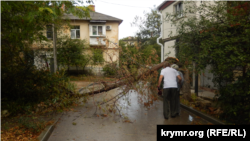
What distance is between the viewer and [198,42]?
7.11 m

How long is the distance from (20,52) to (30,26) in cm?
253

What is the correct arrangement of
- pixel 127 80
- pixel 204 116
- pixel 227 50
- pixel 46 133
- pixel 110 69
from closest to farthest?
pixel 46 133 < pixel 227 50 < pixel 204 116 < pixel 127 80 < pixel 110 69

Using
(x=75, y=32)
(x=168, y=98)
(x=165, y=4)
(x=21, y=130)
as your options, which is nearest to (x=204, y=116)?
(x=168, y=98)

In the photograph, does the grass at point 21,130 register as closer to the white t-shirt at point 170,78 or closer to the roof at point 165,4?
the white t-shirt at point 170,78

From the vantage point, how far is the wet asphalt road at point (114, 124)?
5573mm

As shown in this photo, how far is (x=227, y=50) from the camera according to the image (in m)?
5.70

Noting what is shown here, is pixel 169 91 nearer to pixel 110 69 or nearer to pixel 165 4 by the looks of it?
pixel 110 69

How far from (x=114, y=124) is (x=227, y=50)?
3.70 meters

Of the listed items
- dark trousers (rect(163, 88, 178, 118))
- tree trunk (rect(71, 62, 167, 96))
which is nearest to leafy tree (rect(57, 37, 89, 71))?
tree trunk (rect(71, 62, 167, 96))

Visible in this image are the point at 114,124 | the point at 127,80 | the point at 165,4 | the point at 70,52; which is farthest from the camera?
the point at 70,52

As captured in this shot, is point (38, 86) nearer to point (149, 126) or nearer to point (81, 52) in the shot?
point (149, 126)

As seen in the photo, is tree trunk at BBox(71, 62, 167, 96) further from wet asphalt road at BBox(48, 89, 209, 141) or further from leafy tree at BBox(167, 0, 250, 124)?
leafy tree at BBox(167, 0, 250, 124)

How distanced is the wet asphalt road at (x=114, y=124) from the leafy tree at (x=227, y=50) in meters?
1.23

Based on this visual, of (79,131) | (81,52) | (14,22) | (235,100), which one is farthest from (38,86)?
(81,52)
